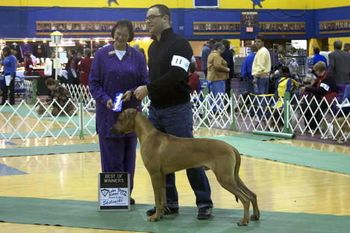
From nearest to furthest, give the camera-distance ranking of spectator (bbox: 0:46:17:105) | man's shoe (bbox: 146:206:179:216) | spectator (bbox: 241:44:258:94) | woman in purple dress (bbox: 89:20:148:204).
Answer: man's shoe (bbox: 146:206:179:216), woman in purple dress (bbox: 89:20:148:204), spectator (bbox: 241:44:258:94), spectator (bbox: 0:46:17:105)

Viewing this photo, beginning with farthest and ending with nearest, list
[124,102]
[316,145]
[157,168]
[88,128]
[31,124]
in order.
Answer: [31,124] → [88,128] → [316,145] → [124,102] → [157,168]

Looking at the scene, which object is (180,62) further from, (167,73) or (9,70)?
(9,70)

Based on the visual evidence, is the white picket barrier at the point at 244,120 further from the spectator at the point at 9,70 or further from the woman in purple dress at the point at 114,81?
the woman in purple dress at the point at 114,81

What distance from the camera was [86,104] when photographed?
15.9 meters

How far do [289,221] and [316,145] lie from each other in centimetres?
460

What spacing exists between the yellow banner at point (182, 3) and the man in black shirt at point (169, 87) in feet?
55.9

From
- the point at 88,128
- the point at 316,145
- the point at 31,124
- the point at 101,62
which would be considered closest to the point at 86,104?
the point at 31,124

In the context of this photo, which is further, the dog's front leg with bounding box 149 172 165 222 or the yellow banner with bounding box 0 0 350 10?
the yellow banner with bounding box 0 0 350 10

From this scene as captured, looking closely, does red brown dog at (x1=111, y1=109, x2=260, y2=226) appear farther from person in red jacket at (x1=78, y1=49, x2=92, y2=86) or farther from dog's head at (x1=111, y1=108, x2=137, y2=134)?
person in red jacket at (x1=78, y1=49, x2=92, y2=86)

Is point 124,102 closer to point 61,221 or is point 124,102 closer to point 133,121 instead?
point 133,121

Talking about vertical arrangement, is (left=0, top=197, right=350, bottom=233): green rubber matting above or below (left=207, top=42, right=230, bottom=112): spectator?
below

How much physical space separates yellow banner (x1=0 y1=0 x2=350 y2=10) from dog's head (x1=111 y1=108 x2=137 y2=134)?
1699 cm

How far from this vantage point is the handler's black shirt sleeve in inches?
177

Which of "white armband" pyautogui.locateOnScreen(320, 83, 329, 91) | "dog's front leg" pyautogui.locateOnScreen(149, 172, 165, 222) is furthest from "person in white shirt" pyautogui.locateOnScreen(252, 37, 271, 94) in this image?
"dog's front leg" pyautogui.locateOnScreen(149, 172, 165, 222)
